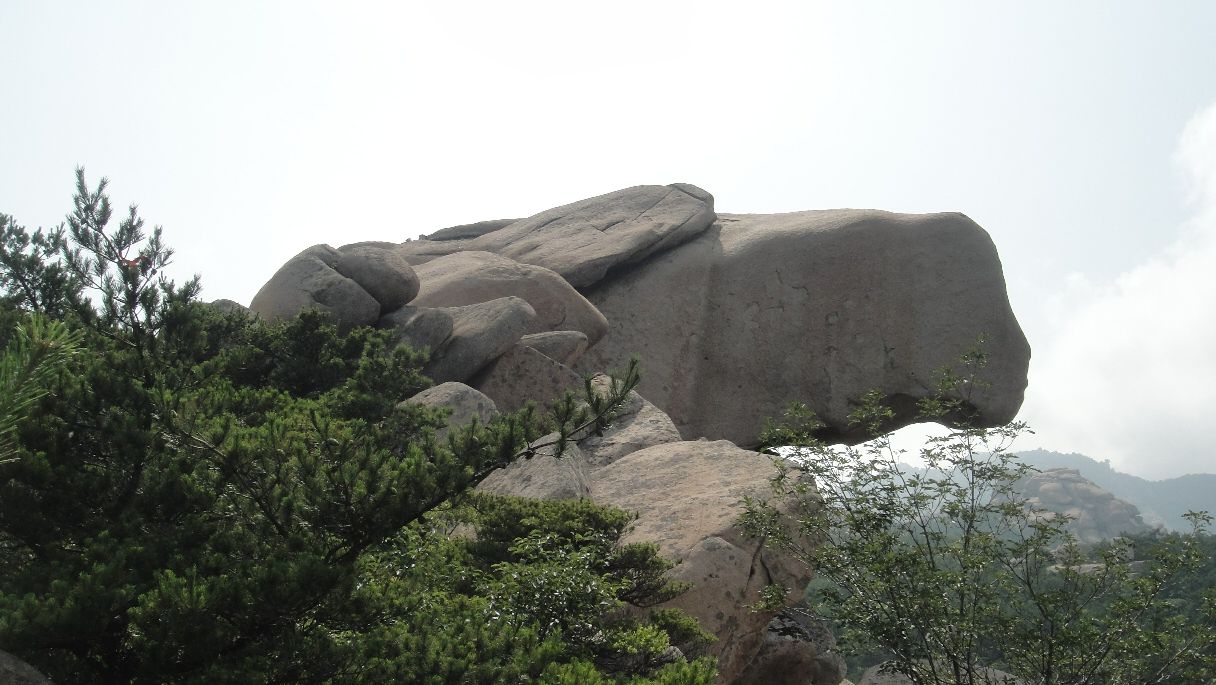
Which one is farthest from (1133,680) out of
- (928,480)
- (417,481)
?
(417,481)

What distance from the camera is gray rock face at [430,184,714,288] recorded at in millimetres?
18188

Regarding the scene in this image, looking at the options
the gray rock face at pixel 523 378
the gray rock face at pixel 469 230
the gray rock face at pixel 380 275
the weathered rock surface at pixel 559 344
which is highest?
the gray rock face at pixel 469 230

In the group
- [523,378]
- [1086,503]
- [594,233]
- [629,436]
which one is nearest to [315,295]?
[523,378]

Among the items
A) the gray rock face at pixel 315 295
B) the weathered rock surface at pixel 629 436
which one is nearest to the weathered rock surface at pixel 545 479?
the weathered rock surface at pixel 629 436

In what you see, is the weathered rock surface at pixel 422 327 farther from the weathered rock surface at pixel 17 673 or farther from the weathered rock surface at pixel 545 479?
the weathered rock surface at pixel 17 673

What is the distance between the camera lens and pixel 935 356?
57.2 feet

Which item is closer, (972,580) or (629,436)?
(972,580)

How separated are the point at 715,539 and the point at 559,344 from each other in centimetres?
727

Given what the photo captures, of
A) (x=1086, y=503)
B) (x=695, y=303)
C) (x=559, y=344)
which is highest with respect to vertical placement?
(x=695, y=303)

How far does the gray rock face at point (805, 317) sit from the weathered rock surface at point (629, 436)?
211 inches

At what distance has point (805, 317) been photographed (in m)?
18.2

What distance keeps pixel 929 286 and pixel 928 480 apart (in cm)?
1072

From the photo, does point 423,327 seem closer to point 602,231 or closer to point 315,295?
point 315,295

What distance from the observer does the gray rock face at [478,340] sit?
13.5 m
